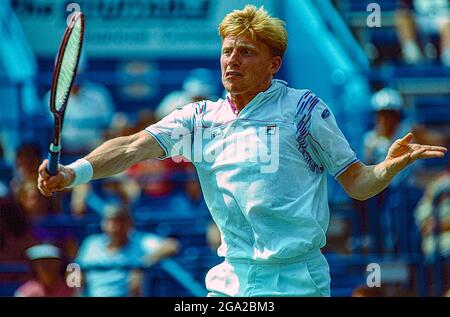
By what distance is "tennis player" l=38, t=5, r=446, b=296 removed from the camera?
4668mm

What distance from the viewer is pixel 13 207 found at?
317 inches

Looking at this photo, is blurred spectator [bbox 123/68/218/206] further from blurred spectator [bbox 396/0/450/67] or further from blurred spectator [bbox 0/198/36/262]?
blurred spectator [bbox 396/0/450/67]

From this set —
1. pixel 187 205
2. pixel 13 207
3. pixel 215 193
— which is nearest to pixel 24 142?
pixel 13 207

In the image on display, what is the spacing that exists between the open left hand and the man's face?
0.56m

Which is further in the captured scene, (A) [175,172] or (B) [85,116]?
(B) [85,116]

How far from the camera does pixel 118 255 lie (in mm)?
7742

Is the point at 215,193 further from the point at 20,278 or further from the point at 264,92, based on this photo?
the point at 20,278

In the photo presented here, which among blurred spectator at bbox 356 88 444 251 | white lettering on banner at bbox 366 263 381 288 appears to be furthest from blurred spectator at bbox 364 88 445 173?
white lettering on banner at bbox 366 263 381 288

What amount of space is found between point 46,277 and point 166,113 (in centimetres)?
165

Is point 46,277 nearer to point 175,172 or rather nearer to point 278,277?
point 175,172

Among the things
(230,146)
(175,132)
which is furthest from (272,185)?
(175,132)

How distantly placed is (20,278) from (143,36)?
2.10 m

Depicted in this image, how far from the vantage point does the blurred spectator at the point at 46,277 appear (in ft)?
24.2
